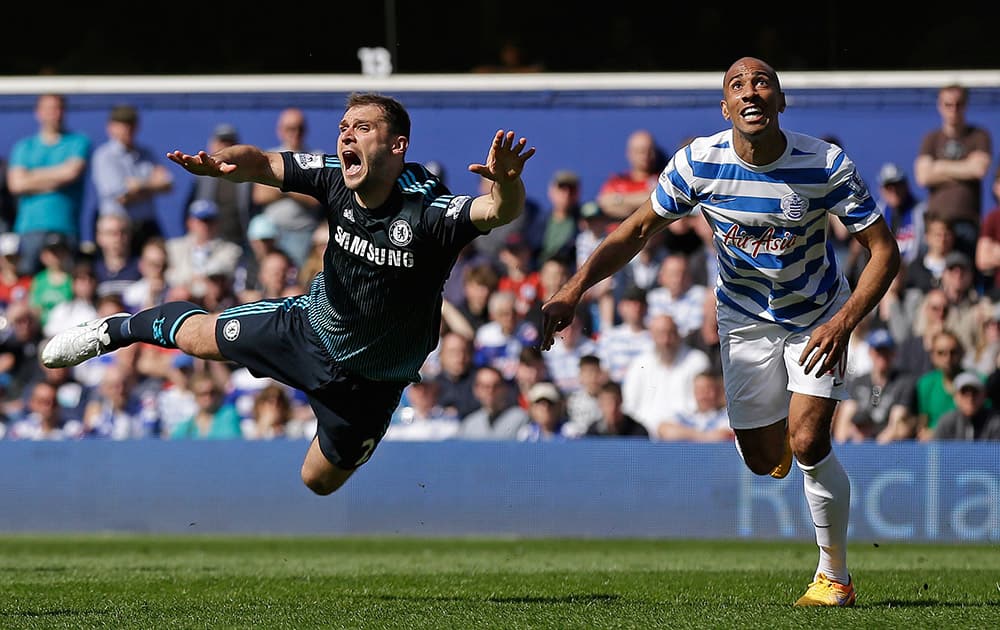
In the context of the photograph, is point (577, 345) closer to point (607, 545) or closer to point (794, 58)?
point (607, 545)

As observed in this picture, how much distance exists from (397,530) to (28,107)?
21.8ft

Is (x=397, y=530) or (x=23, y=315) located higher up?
(x=23, y=315)

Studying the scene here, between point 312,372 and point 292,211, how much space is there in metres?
8.01

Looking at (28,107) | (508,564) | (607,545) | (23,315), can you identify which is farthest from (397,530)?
(28,107)

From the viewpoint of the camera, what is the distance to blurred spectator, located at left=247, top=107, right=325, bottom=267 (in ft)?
51.8

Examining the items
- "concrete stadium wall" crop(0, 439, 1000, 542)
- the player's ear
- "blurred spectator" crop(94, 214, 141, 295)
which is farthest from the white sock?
"blurred spectator" crop(94, 214, 141, 295)

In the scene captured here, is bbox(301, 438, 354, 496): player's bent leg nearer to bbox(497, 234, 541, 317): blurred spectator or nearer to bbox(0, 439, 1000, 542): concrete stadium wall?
bbox(0, 439, 1000, 542): concrete stadium wall

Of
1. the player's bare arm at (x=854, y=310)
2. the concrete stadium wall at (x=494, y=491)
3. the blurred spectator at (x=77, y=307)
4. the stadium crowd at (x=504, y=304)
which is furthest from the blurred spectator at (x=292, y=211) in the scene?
the player's bare arm at (x=854, y=310)

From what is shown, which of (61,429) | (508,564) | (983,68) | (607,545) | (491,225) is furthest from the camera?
(983,68)

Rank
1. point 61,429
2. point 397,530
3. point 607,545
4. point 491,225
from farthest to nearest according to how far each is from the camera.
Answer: point 61,429 < point 397,530 < point 607,545 < point 491,225

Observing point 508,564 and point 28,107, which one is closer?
point 508,564

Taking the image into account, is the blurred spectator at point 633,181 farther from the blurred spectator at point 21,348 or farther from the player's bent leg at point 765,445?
the player's bent leg at point 765,445

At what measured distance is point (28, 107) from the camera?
17.0 meters

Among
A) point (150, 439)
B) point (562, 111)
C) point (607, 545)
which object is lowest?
point (607, 545)
